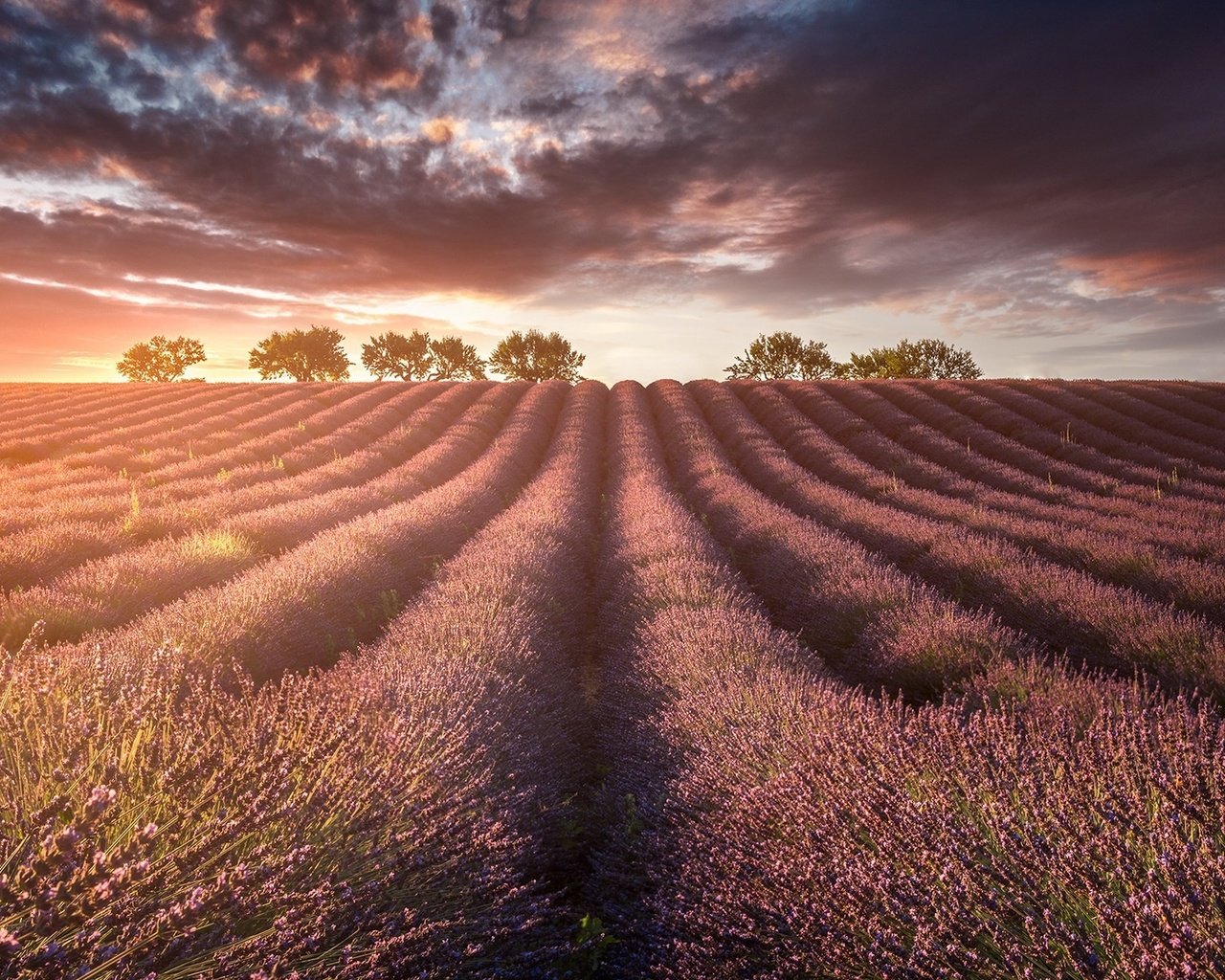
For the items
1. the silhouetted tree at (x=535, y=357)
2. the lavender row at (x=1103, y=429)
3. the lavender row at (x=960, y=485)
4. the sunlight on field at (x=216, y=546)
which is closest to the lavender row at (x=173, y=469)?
the sunlight on field at (x=216, y=546)

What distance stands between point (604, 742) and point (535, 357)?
49394mm

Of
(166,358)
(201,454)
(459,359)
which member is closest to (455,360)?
(459,359)

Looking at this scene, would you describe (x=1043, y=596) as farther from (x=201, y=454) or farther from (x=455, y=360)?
(x=455, y=360)

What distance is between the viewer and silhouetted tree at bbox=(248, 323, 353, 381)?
171 feet

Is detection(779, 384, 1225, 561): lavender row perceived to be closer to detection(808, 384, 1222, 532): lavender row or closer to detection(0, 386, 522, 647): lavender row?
detection(808, 384, 1222, 532): lavender row

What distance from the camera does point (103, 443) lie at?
44.3ft

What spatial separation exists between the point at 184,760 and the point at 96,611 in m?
3.48

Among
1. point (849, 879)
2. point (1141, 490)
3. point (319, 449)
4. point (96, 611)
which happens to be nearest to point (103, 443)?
point (319, 449)

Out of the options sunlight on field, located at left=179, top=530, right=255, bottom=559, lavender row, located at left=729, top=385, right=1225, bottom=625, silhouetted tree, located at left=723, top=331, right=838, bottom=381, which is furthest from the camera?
silhouetted tree, located at left=723, top=331, right=838, bottom=381

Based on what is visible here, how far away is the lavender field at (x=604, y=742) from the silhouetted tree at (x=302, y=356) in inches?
1891

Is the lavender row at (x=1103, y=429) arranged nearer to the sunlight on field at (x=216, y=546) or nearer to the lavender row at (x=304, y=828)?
the lavender row at (x=304, y=828)

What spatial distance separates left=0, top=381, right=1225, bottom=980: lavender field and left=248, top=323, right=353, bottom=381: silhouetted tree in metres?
48.0

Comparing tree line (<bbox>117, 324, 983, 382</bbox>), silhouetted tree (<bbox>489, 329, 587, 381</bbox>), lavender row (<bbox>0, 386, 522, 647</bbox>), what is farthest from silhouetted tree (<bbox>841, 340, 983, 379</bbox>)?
lavender row (<bbox>0, 386, 522, 647</bbox>)

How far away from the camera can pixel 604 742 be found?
3551 mm
